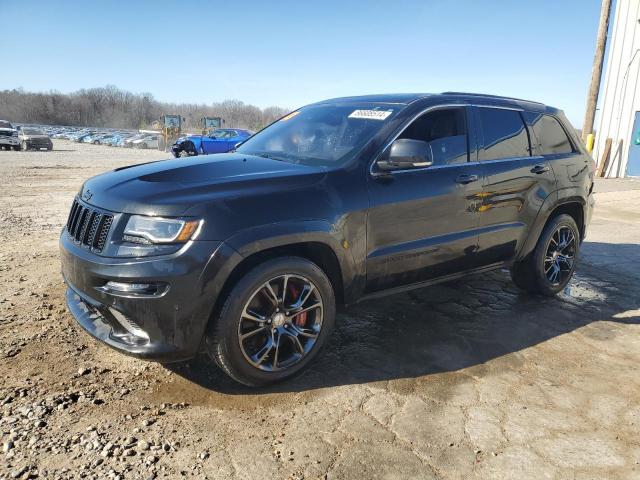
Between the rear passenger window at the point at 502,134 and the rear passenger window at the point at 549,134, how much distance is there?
0.20m

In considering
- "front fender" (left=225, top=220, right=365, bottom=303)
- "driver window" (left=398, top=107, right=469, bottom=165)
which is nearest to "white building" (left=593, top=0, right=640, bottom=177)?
"driver window" (left=398, top=107, right=469, bottom=165)

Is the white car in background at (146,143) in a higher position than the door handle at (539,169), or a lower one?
higher

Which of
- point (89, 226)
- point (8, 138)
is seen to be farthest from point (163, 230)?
point (8, 138)

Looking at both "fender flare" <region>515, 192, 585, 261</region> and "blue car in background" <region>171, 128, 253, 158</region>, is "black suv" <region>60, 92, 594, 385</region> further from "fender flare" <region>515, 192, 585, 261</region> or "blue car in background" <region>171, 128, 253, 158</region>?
"blue car in background" <region>171, 128, 253, 158</region>

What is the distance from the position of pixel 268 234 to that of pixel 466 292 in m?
2.97

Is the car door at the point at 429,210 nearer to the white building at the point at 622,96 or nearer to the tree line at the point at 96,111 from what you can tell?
the white building at the point at 622,96

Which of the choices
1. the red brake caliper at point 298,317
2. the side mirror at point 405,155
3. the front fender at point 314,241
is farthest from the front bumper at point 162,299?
the side mirror at point 405,155

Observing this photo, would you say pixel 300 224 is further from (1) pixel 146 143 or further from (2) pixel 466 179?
(1) pixel 146 143

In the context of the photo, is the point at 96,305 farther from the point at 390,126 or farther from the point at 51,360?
the point at 390,126

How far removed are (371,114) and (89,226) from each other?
7.15 feet

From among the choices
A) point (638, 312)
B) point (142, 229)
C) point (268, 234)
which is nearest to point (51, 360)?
point (142, 229)

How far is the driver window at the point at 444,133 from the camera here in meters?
3.84

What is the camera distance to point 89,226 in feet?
10.1

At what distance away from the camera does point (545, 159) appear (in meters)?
4.70
